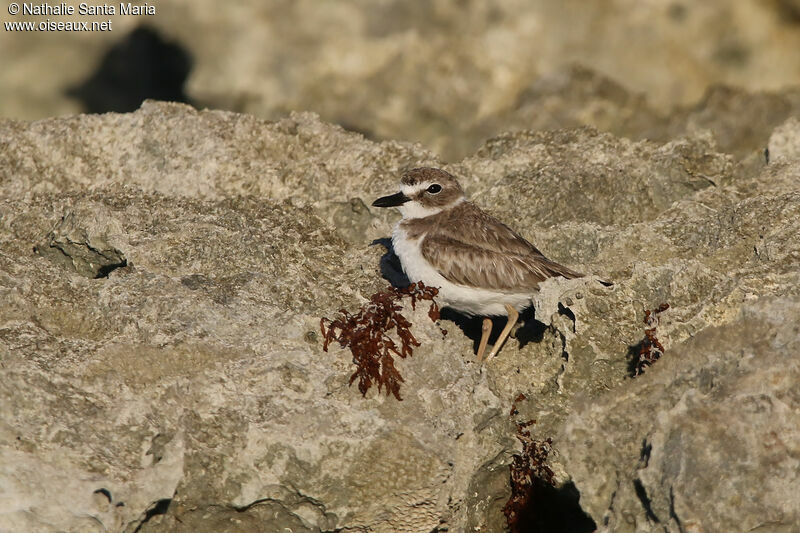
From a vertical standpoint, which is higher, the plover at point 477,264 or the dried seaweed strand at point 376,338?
the plover at point 477,264

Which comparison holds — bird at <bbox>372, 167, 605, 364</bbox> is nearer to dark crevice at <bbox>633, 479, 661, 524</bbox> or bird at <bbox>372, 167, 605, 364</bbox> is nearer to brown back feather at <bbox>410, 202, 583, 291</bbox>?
brown back feather at <bbox>410, 202, 583, 291</bbox>

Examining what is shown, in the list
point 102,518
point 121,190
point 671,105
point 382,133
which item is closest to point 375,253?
point 121,190

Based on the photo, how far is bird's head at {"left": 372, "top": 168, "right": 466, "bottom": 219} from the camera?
37.1 feet

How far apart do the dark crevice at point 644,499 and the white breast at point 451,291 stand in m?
3.34

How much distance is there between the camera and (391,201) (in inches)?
445

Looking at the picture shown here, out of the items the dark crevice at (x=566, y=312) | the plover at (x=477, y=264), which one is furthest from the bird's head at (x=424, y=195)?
the dark crevice at (x=566, y=312)

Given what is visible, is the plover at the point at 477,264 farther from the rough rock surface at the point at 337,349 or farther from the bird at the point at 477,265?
the rough rock surface at the point at 337,349

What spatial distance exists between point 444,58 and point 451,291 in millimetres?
11221

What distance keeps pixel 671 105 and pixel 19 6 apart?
47.1 feet

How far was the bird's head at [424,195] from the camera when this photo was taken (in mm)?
11312

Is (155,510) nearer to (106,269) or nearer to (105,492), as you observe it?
(105,492)

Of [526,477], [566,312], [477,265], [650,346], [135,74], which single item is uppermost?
[135,74]

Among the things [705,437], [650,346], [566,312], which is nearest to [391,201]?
[566,312]

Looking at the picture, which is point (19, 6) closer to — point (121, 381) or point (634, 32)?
point (634, 32)
